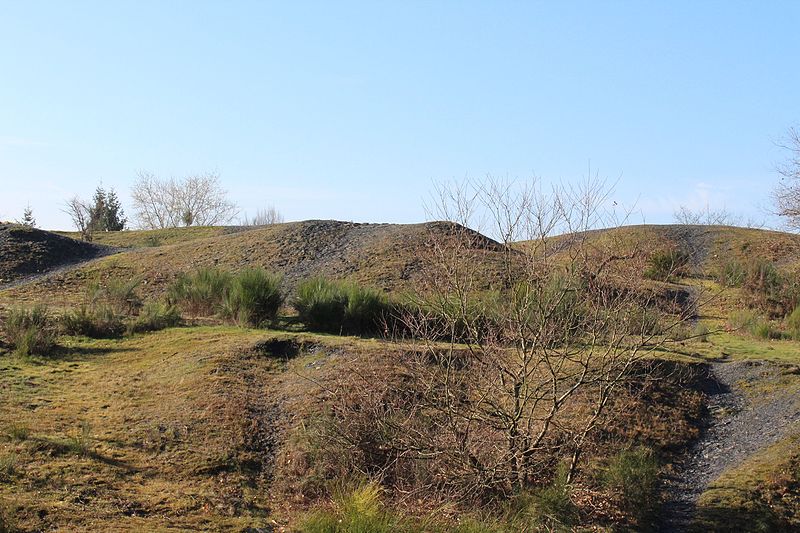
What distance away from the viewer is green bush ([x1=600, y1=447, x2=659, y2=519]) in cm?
851

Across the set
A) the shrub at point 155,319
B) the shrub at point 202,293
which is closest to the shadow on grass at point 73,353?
the shrub at point 155,319

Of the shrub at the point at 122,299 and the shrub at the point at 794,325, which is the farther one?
the shrub at the point at 794,325

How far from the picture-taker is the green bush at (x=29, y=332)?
11.9 meters

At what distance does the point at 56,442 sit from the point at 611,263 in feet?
20.5

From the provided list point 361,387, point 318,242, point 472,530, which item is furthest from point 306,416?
point 318,242

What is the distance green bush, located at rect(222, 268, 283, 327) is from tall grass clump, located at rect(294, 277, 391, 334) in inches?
21.1

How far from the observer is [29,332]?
1191 cm

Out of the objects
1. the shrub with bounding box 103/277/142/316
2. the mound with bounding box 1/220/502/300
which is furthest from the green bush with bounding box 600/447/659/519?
the shrub with bounding box 103/277/142/316

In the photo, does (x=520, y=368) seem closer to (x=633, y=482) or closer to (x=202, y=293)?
(x=633, y=482)

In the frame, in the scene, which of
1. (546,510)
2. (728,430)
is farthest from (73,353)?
(728,430)

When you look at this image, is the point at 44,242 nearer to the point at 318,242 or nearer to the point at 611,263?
the point at 318,242

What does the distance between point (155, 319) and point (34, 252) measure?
10.6 metres

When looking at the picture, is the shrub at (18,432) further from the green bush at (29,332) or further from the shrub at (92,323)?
the shrub at (92,323)

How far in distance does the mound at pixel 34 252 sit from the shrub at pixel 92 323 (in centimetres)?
752
